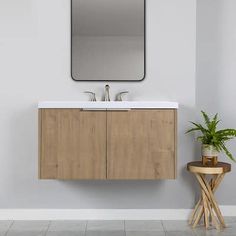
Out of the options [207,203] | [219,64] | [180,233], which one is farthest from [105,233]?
[219,64]

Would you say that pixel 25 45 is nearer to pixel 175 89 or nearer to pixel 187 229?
pixel 175 89

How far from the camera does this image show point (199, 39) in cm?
401

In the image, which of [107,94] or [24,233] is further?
[107,94]

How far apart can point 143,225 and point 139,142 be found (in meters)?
0.72

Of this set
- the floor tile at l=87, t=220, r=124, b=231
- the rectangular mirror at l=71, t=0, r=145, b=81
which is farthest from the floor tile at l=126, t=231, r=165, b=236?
the rectangular mirror at l=71, t=0, r=145, b=81

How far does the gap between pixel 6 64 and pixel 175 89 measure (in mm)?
1428

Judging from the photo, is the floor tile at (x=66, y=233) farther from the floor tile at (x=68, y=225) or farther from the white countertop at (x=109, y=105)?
the white countertop at (x=109, y=105)

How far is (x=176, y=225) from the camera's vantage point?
3676 mm

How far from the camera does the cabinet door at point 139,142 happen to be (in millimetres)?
3439

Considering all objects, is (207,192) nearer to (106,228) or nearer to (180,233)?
(180,233)

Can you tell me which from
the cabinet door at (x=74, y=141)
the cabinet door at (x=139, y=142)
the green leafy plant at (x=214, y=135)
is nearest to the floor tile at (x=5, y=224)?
the cabinet door at (x=74, y=141)

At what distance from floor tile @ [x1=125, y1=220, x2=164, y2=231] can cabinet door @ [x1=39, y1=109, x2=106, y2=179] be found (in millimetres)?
504

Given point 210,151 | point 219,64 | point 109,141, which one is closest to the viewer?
point 109,141

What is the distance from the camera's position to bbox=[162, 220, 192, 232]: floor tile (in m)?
3.56
